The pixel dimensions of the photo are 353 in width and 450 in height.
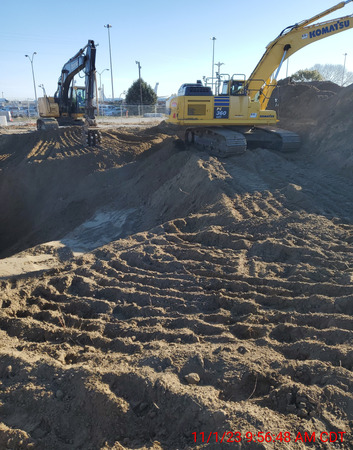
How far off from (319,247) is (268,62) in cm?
893

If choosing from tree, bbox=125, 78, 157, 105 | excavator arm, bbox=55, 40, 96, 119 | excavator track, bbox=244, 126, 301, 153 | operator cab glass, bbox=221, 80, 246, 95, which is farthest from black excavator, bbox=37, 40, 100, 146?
tree, bbox=125, 78, 157, 105

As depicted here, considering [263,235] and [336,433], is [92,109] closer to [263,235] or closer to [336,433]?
[263,235]

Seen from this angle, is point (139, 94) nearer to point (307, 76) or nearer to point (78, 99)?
point (307, 76)

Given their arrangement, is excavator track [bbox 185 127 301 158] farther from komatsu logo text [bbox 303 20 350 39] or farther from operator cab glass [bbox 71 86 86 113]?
operator cab glass [bbox 71 86 86 113]

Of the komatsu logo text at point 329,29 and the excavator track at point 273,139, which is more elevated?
the komatsu logo text at point 329,29

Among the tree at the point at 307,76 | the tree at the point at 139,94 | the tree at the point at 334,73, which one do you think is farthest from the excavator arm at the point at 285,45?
the tree at the point at 334,73

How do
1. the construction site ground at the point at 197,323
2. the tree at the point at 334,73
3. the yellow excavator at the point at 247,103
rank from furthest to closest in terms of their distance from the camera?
1. the tree at the point at 334,73
2. the yellow excavator at the point at 247,103
3. the construction site ground at the point at 197,323

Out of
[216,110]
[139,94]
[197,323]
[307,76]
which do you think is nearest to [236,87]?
[216,110]

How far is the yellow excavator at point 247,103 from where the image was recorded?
11.1m

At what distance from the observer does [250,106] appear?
454 inches

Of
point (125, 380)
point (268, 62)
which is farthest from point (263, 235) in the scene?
point (268, 62)

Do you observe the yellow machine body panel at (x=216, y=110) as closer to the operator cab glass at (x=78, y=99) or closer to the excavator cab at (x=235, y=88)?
the excavator cab at (x=235, y=88)
